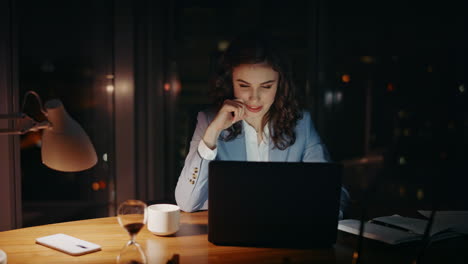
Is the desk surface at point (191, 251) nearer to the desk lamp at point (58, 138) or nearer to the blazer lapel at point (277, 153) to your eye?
the desk lamp at point (58, 138)

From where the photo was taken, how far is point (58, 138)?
100 cm

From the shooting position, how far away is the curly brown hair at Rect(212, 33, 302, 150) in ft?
7.13

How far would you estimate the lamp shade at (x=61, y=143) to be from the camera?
997 mm

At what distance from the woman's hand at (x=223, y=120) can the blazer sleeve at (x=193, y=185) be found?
0.29 ft

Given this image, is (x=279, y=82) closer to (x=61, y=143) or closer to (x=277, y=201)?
(x=277, y=201)

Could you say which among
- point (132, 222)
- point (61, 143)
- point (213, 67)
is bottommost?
point (132, 222)

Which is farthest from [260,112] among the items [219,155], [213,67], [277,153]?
[213,67]

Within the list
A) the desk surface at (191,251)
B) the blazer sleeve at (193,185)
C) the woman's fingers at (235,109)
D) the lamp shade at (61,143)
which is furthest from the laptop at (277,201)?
the woman's fingers at (235,109)

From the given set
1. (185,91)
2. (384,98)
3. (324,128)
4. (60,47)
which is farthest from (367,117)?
(60,47)

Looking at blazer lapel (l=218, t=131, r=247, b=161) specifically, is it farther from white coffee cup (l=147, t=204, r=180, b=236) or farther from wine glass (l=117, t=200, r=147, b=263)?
wine glass (l=117, t=200, r=147, b=263)

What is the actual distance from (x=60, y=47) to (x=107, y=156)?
1.39 meters

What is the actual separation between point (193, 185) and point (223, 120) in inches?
13.1

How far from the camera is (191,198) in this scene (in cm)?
170

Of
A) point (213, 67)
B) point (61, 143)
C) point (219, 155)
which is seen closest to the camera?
point (61, 143)
